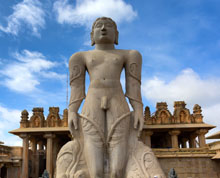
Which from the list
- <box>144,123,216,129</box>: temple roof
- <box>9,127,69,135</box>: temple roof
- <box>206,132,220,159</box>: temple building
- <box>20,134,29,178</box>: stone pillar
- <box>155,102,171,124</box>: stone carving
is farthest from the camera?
<box>155,102,171,124</box>: stone carving

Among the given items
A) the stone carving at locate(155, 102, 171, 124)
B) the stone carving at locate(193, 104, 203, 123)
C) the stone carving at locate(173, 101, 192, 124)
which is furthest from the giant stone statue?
the stone carving at locate(193, 104, 203, 123)

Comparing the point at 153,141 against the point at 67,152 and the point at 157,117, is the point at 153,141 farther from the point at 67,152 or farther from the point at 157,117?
the point at 67,152

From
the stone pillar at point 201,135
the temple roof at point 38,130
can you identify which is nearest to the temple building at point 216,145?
the stone pillar at point 201,135

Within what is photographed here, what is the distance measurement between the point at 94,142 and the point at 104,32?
2.37 m

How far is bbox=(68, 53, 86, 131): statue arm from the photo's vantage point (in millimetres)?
5305

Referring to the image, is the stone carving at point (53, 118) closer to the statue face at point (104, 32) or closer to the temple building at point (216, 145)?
the temple building at point (216, 145)

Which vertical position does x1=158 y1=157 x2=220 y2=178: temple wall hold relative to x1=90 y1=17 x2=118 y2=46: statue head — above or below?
below

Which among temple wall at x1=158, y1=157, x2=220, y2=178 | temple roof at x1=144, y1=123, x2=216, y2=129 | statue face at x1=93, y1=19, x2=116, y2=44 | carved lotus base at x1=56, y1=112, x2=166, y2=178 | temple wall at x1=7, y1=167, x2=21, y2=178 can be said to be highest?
statue face at x1=93, y1=19, x2=116, y2=44

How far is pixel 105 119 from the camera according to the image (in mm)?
5043

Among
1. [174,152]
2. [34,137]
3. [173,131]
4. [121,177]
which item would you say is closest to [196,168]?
[174,152]

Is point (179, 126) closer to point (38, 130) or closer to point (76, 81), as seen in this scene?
point (38, 130)

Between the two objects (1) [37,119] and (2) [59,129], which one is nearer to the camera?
(2) [59,129]

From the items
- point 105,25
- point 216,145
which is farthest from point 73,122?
point 216,145

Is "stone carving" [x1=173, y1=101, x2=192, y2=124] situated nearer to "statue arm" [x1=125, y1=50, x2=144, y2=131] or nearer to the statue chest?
"statue arm" [x1=125, y1=50, x2=144, y2=131]
